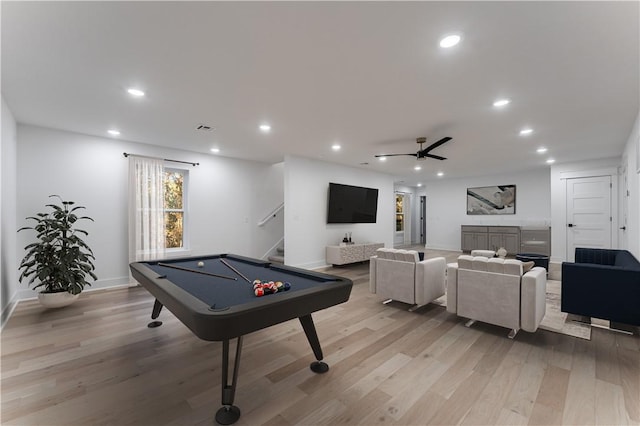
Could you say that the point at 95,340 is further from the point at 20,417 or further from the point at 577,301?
the point at 577,301

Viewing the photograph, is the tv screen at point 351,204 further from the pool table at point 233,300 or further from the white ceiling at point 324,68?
the pool table at point 233,300

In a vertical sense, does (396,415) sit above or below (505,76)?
below

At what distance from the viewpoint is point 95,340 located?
2.83m

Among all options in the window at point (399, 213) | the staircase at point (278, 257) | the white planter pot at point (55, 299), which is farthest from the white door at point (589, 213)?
the white planter pot at point (55, 299)

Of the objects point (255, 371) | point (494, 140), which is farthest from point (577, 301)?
point (255, 371)

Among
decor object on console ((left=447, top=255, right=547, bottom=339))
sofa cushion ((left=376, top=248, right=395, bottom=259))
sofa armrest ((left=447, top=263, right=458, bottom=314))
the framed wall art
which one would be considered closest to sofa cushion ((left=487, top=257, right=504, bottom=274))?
decor object on console ((left=447, top=255, right=547, bottom=339))

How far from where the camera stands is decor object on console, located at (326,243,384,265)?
6496mm

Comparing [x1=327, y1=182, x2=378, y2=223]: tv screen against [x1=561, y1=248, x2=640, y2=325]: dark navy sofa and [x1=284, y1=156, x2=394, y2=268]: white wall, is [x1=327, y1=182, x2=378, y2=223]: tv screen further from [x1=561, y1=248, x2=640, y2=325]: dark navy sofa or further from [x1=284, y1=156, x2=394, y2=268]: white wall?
[x1=561, y1=248, x2=640, y2=325]: dark navy sofa

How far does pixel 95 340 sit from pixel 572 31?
4748mm

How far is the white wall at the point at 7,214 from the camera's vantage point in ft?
10.5

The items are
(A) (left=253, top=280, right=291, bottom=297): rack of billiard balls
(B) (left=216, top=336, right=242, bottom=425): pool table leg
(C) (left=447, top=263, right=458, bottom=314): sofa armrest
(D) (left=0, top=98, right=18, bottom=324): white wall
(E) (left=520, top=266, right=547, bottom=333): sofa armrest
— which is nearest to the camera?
(B) (left=216, top=336, right=242, bottom=425): pool table leg

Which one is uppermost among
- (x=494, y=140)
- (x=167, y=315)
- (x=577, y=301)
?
(x=494, y=140)

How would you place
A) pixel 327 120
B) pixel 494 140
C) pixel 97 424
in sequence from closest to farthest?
pixel 97 424 → pixel 327 120 → pixel 494 140

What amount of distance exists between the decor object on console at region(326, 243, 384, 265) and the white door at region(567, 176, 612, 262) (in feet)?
15.6
